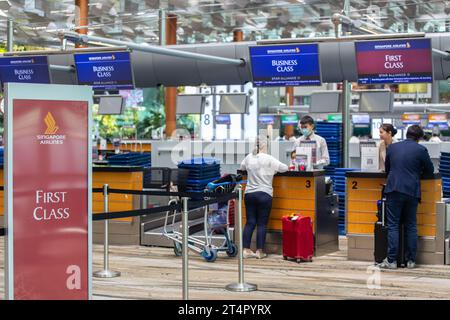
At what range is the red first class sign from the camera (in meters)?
4.48

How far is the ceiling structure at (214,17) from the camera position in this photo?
1644cm

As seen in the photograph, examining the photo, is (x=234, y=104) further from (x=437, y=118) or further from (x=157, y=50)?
(x=437, y=118)

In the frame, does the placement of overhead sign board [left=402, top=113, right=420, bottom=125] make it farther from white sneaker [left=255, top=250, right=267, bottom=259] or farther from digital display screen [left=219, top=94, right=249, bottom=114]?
white sneaker [left=255, top=250, right=267, bottom=259]

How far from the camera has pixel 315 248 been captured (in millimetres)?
9680

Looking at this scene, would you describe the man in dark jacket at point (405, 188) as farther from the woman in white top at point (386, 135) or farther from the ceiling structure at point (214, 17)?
the ceiling structure at point (214, 17)

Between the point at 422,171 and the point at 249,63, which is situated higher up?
the point at 249,63

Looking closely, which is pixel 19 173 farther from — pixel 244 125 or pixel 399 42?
pixel 244 125

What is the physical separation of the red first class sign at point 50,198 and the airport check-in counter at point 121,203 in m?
6.12

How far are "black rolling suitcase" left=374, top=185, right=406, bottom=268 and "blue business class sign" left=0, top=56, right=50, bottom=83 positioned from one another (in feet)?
25.8

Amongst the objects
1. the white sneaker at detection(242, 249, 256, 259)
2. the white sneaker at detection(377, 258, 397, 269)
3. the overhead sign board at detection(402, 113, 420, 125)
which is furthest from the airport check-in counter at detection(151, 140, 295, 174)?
the overhead sign board at detection(402, 113, 420, 125)

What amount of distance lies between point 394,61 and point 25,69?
711 cm

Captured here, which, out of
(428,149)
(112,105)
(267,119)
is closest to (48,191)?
(428,149)
